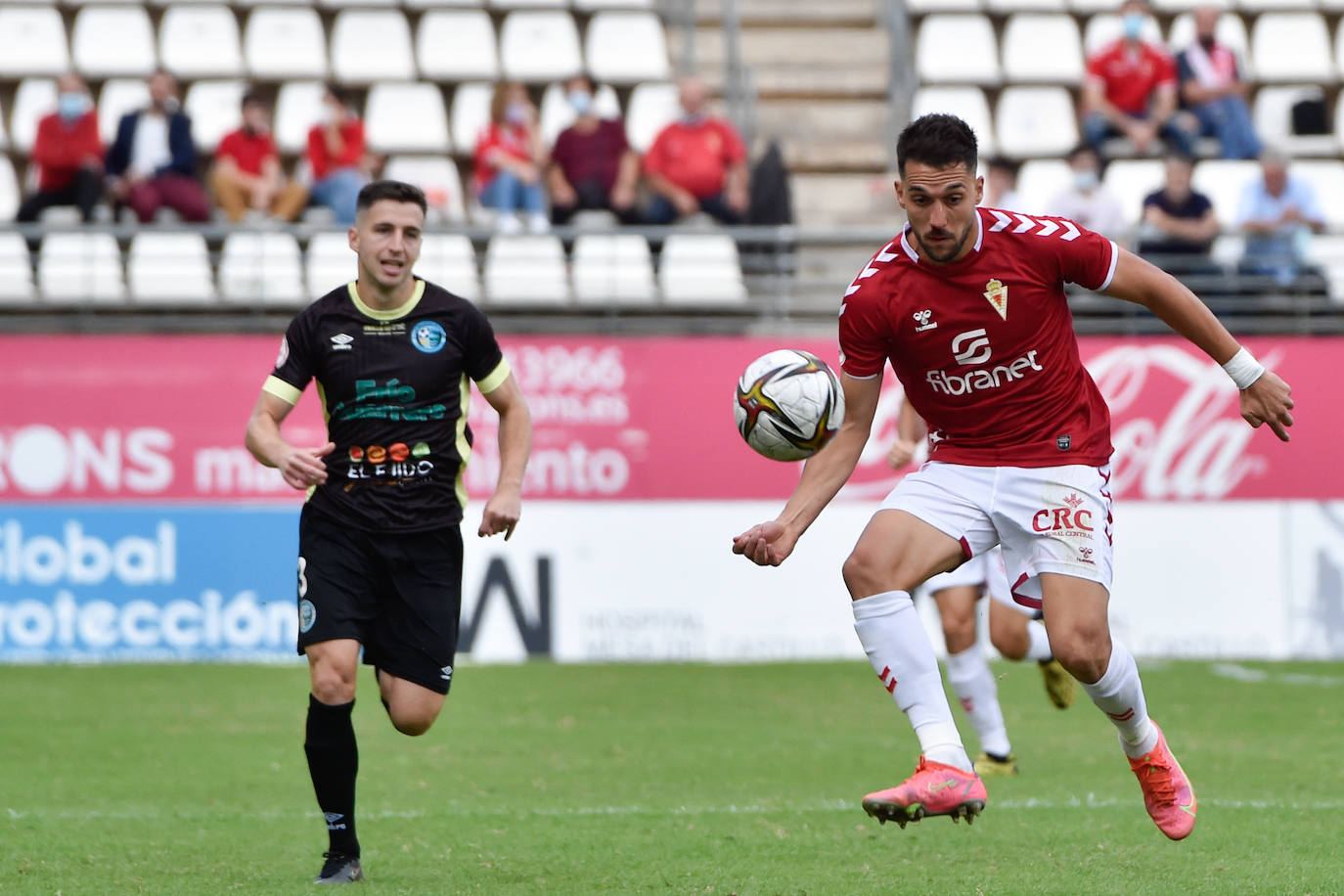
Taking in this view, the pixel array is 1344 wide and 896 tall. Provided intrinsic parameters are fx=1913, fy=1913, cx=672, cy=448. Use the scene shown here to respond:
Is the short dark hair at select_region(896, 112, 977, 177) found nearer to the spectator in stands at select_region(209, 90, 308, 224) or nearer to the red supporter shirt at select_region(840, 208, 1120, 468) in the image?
the red supporter shirt at select_region(840, 208, 1120, 468)

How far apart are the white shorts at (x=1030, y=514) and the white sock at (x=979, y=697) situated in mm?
3139

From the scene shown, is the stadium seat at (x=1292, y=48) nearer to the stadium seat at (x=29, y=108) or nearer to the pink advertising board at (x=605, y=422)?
the pink advertising board at (x=605, y=422)

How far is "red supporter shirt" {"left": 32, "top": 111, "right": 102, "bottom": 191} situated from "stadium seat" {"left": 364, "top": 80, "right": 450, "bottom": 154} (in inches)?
113

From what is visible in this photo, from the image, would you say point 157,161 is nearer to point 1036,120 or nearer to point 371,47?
point 371,47

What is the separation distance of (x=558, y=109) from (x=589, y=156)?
193cm

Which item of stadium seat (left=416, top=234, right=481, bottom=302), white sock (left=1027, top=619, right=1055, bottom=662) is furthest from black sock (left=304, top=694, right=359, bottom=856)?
stadium seat (left=416, top=234, right=481, bottom=302)

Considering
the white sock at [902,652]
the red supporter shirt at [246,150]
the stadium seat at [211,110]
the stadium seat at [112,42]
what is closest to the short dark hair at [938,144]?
the white sock at [902,652]

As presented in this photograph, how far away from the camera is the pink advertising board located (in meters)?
14.8

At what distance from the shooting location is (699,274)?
1648 centimetres

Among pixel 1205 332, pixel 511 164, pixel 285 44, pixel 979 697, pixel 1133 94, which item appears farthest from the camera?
pixel 285 44

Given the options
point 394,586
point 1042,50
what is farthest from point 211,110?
point 394,586

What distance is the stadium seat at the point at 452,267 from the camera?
1616 cm

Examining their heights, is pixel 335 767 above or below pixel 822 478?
below

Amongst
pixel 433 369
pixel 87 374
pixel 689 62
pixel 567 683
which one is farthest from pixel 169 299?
pixel 433 369
